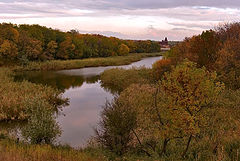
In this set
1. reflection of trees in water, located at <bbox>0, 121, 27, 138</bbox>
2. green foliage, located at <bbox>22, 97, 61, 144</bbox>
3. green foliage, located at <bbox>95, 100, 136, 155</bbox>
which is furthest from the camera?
reflection of trees in water, located at <bbox>0, 121, 27, 138</bbox>

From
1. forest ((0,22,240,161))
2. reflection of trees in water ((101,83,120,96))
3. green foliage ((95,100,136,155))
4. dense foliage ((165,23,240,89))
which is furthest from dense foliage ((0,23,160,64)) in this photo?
green foliage ((95,100,136,155))

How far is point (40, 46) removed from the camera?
69125 mm

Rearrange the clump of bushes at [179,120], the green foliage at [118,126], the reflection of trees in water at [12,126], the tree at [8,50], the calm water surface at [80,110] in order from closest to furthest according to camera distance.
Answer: the clump of bushes at [179,120]
the green foliage at [118,126]
the calm water surface at [80,110]
the reflection of trees in water at [12,126]
the tree at [8,50]

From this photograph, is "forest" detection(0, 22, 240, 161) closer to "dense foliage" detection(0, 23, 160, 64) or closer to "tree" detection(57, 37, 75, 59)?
"dense foliage" detection(0, 23, 160, 64)

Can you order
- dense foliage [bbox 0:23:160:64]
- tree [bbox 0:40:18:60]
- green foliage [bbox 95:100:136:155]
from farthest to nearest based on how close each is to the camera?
dense foliage [bbox 0:23:160:64]
tree [bbox 0:40:18:60]
green foliage [bbox 95:100:136:155]

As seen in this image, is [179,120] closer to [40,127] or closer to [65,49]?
[40,127]

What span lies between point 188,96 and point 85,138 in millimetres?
11098

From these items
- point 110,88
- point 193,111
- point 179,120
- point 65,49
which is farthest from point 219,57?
point 65,49

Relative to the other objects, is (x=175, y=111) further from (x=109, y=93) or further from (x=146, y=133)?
(x=109, y=93)

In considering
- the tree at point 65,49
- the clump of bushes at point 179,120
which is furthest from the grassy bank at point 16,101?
the tree at point 65,49

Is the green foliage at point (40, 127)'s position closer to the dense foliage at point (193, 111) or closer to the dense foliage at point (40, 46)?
the dense foliage at point (193, 111)

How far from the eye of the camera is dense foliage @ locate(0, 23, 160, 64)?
205ft

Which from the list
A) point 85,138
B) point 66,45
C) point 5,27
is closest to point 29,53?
point 5,27

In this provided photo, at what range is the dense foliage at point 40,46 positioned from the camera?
6262 centimetres
